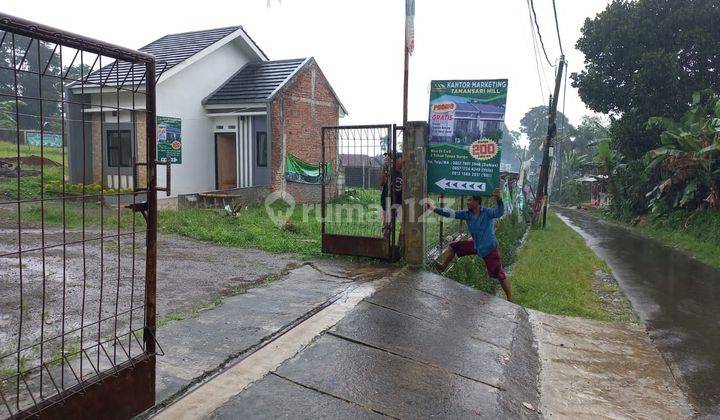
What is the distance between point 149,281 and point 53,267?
4.11 m

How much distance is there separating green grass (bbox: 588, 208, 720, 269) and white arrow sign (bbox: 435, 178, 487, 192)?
8535 millimetres

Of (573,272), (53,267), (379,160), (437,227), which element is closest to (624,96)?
(573,272)

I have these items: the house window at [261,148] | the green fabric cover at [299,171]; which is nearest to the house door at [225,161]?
the house window at [261,148]

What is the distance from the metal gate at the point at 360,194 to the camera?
758 cm

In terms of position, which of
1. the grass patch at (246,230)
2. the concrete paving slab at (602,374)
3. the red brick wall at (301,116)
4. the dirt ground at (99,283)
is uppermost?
the red brick wall at (301,116)

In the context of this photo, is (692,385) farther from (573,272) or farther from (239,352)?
(573,272)

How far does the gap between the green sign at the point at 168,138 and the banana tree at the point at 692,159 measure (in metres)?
15.0

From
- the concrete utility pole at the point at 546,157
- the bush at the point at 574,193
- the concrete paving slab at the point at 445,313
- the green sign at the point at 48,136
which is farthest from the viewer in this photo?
the bush at the point at 574,193

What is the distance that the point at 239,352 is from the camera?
4.27 meters

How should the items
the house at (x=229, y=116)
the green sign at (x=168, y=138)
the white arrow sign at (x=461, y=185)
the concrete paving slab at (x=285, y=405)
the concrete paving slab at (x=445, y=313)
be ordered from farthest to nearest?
the house at (x=229, y=116) → the green sign at (x=168, y=138) → the white arrow sign at (x=461, y=185) → the concrete paving slab at (x=445, y=313) → the concrete paving slab at (x=285, y=405)

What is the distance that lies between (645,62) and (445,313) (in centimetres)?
1904

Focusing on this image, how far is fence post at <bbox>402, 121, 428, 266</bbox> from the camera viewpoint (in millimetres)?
7430

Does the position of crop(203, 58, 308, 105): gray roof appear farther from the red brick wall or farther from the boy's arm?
the boy's arm

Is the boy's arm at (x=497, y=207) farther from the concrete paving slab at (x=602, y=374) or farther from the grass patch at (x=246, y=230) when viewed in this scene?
the grass patch at (x=246, y=230)
